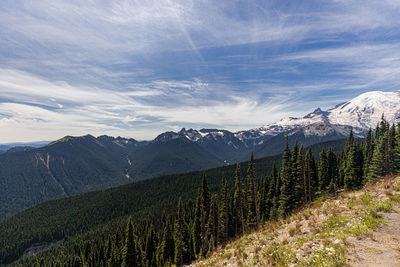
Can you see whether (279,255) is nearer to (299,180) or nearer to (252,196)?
(299,180)

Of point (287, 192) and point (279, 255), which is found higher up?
point (279, 255)

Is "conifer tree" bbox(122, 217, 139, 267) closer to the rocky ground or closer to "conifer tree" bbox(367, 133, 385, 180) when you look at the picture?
the rocky ground

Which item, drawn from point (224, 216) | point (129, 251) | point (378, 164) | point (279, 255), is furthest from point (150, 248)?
point (378, 164)

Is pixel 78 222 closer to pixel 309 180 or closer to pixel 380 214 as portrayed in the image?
pixel 309 180

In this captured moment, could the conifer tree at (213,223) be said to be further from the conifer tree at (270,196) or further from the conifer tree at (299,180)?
the conifer tree at (299,180)

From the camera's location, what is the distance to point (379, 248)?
8.56 metres

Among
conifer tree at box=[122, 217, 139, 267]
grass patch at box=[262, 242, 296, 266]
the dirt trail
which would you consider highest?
the dirt trail

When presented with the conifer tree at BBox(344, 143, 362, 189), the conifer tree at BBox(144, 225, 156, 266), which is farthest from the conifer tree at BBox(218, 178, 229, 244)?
the conifer tree at BBox(344, 143, 362, 189)

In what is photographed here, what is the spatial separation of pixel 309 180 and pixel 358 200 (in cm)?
2840

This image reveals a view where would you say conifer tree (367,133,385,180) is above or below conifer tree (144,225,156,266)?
above

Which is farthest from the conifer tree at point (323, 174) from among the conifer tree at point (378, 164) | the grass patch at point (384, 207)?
the grass patch at point (384, 207)

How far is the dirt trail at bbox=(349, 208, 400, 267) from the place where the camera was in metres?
7.72

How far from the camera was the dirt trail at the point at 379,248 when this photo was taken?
7719 millimetres

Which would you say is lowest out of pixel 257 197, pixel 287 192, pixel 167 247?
pixel 167 247
